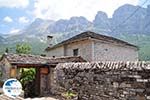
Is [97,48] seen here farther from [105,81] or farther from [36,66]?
[105,81]

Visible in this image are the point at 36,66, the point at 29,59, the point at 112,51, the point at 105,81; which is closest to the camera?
the point at 105,81

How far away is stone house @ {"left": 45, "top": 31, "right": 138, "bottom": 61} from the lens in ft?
72.5

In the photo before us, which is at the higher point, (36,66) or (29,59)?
(29,59)

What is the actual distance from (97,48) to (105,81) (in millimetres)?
12492

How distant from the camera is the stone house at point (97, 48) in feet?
72.5

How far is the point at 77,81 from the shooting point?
38.6 feet

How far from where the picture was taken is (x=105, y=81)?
9891mm

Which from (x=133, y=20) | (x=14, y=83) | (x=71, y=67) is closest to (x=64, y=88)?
(x=71, y=67)

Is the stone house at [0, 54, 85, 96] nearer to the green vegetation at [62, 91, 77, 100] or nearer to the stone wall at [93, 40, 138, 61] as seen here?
the stone wall at [93, 40, 138, 61]

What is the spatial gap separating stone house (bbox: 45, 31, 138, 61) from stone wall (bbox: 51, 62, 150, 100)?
8.98 metres

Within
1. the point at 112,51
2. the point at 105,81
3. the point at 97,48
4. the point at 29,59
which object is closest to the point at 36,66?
the point at 29,59

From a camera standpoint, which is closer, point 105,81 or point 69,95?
point 105,81

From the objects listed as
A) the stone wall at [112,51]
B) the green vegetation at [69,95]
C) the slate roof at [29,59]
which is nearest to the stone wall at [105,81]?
the green vegetation at [69,95]

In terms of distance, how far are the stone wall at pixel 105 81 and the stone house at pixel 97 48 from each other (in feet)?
29.5
